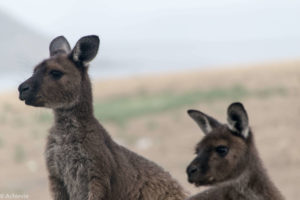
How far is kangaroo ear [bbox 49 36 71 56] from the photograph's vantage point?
9.61m

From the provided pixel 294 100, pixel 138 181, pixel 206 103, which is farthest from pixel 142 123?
pixel 138 181

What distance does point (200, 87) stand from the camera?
3700 cm

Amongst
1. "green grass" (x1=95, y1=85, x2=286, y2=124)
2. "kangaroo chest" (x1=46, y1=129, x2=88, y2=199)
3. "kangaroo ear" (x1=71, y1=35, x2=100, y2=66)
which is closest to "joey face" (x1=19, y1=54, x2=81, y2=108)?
"kangaroo ear" (x1=71, y1=35, x2=100, y2=66)

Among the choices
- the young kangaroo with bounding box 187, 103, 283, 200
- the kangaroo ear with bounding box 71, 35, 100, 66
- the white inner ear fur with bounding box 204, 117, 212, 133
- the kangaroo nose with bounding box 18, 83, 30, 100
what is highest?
the kangaroo ear with bounding box 71, 35, 100, 66

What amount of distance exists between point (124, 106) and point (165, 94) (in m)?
3.21

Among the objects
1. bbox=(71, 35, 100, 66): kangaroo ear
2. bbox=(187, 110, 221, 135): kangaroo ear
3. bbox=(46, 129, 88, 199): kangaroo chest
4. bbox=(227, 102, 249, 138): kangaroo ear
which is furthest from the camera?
bbox=(71, 35, 100, 66): kangaroo ear

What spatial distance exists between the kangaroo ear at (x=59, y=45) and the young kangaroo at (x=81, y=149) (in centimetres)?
34

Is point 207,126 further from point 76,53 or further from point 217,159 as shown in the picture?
point 76,53

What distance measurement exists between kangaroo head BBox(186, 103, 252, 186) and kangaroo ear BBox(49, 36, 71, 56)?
245 centimetres

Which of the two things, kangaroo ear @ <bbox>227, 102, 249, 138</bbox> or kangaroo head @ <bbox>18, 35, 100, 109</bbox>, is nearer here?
kangaroo ear @ <bbox>227, 102, 249, 138</bbox>

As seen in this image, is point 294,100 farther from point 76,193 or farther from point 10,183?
point 76,193

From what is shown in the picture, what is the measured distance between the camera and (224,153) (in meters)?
7.91

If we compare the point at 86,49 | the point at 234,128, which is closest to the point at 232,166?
the point at 234,128

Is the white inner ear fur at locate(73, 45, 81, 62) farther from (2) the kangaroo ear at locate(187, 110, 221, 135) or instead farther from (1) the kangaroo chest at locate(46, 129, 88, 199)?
(2) the kangaroo ear at locate(187, 110, 221, 135)
